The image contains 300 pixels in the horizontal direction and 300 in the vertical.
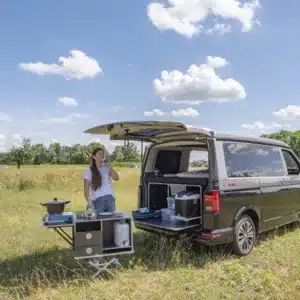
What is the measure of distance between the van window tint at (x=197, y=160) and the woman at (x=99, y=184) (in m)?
1.91

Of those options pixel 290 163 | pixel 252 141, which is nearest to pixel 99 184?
pixel 252 141

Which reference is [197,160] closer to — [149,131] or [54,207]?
[149,131]

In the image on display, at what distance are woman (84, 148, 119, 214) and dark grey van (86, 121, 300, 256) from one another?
541mm

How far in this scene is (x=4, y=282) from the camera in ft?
17.0

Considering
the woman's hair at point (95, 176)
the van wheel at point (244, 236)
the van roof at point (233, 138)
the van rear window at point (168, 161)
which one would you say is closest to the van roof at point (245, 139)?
the van roof at point (233, 138)

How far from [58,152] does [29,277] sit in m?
126

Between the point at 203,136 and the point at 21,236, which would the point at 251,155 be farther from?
the point at 21,236

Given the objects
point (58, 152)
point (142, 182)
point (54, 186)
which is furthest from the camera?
point (58, 152)

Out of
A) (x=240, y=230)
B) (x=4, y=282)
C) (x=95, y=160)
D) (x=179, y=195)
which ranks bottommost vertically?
(x=4, y=282)

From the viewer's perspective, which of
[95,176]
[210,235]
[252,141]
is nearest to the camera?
[210,235]

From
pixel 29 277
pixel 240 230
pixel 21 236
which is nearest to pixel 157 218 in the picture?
pixel 240 230

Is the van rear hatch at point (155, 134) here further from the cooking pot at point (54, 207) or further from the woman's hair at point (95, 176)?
the cooking pot at point (54, 207)

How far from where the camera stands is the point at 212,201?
5.65 metres

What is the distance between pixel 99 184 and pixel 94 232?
1165 millimetres
